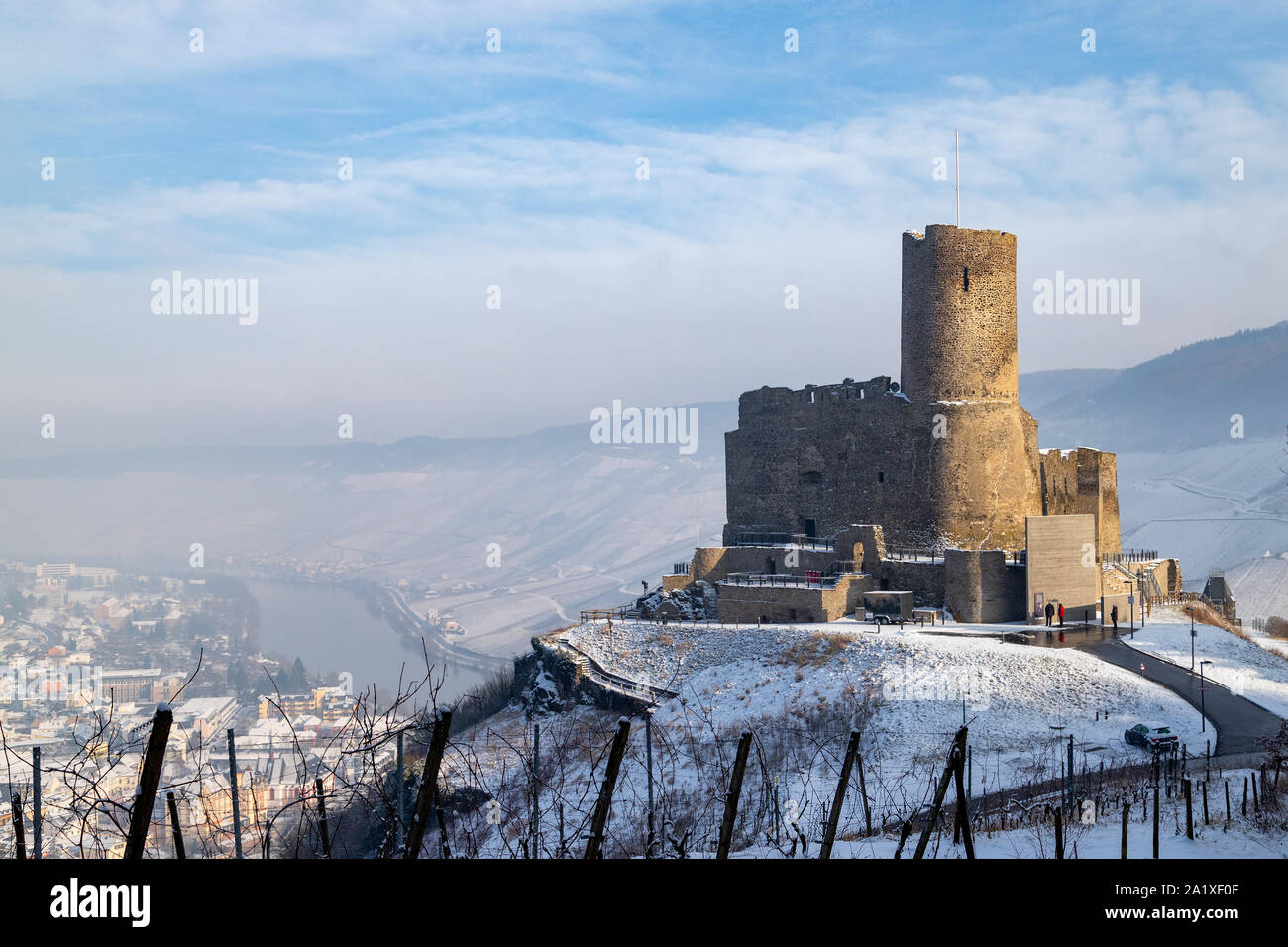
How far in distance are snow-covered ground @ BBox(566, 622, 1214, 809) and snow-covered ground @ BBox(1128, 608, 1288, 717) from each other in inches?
110

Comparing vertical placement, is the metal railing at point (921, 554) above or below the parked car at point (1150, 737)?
above

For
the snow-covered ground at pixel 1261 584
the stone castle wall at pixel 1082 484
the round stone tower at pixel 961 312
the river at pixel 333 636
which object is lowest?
the river at pixel 333 636

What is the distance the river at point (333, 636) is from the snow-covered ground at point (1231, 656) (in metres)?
77.4

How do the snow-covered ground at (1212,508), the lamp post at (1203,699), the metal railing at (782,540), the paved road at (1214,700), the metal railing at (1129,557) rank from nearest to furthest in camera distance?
the paved road at (1214,700)
the lamp post at (1203,699)
the metal railing at (1129,557)
the metal railing at (782,540)
the snow-covered ground at (1212,508)

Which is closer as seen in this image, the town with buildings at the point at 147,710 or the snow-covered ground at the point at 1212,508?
the town with buildings at the point at 147,710

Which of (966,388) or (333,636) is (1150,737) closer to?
(966,388)

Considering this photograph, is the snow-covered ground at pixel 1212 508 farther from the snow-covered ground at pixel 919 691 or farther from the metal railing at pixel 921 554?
the snow-covered ground at pixel 919 691

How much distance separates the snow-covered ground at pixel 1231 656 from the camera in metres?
30.6

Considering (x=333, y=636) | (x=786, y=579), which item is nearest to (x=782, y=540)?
(x=786, y=579)

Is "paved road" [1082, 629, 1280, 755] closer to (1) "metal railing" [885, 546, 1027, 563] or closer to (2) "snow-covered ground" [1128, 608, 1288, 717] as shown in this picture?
(2) "snow-covered ground" [1128, 608, 1288, 717]

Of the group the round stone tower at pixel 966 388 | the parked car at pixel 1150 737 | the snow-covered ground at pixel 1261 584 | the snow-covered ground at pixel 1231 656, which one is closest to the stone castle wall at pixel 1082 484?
the round stone tower at pixel 966 388

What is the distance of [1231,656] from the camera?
33.7m
